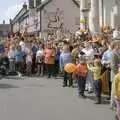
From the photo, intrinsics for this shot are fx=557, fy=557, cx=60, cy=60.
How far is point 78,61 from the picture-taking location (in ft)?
60.0

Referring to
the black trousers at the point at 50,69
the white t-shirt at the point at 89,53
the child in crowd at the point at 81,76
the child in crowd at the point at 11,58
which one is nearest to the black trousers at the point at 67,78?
the white t-shirt at the point at 89,53

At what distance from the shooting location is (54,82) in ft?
71.2

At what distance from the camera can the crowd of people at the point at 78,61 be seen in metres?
15.4

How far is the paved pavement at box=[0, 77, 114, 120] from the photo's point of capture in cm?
1337

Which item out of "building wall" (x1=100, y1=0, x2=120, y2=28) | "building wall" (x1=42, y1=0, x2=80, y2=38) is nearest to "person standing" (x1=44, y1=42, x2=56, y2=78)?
"building wall" (x1=100, y1=0, x2=120, y2=28)

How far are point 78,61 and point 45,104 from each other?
337 cm

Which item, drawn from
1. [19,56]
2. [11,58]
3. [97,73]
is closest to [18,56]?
[19,56]

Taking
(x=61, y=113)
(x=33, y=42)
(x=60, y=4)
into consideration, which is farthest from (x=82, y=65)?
(x=60, y=4)

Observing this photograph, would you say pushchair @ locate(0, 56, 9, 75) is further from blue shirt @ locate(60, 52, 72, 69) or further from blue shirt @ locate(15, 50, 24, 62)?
blue shirt @ locate(60, 52, 72, 69)

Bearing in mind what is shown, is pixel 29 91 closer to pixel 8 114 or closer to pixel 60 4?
pixel 8 114

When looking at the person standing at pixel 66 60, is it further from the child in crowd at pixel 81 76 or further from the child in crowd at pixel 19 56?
the child in crowd at pixel 19 56

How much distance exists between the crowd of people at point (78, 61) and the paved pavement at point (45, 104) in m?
0.49

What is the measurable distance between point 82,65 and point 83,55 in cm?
95

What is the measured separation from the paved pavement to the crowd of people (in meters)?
0.49
